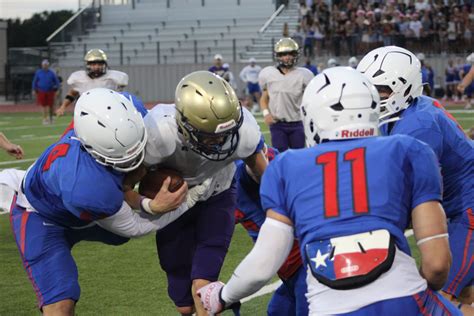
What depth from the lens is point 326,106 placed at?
3.01 meters

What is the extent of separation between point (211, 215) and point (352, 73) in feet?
6.12

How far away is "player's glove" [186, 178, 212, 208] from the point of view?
4629mm

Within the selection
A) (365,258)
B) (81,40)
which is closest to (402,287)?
(365,258)

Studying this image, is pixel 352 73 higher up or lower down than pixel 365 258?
higher up

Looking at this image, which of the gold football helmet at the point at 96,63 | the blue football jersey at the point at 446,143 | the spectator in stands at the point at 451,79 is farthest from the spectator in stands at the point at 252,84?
the blue football jersey at the point at 446,143

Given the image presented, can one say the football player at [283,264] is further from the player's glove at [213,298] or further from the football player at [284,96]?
the football player at [284,96]

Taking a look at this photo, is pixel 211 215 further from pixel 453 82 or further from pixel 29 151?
pixel 453 82

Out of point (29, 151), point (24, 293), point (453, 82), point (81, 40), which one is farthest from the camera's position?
point (81, 40)

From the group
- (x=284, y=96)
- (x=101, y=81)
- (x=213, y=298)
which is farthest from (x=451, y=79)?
(x=213, y=298)

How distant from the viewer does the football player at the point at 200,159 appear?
4.24 metres

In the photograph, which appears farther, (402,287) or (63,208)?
(63,208)

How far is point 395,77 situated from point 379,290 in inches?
73.0

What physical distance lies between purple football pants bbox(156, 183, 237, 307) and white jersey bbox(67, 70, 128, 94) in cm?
769

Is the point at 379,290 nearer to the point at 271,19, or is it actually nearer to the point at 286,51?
the point at 286,51
